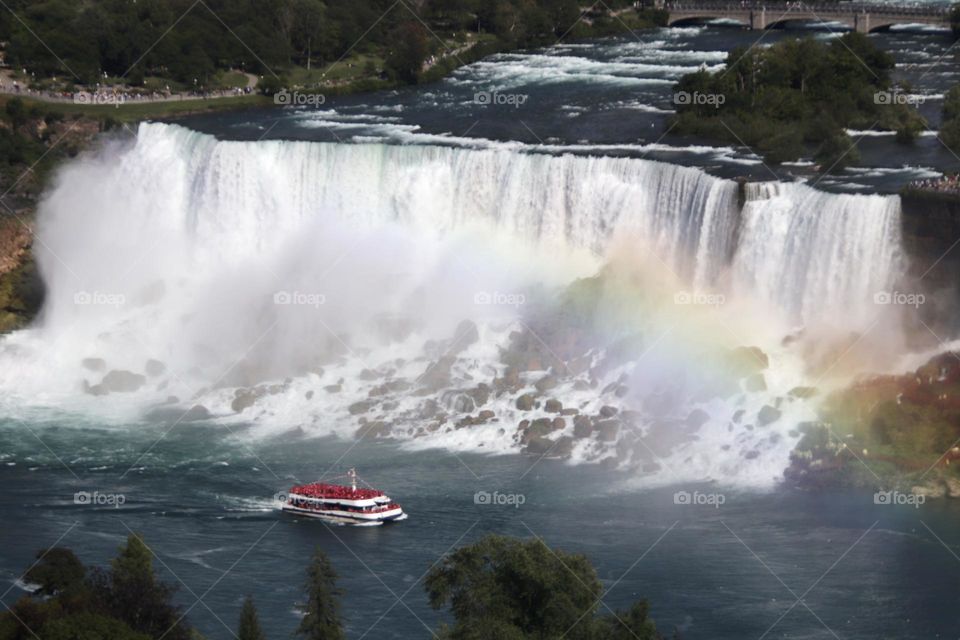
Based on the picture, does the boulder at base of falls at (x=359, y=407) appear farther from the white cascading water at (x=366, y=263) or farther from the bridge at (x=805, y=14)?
the bridge at (x=805, y=14)

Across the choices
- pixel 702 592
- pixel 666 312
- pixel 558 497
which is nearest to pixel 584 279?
pixel 666 312

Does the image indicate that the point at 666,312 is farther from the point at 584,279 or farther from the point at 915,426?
the point at 915,426

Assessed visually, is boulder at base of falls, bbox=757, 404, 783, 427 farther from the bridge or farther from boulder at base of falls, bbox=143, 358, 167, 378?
the bridge

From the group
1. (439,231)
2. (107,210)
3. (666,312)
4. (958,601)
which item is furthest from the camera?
(107,210)

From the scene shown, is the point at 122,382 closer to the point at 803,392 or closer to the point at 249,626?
the point at 803,392

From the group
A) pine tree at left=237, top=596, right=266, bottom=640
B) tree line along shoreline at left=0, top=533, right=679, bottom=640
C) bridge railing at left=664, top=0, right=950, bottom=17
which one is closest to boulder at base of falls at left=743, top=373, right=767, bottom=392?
tree line along shoreline at left=0, top=533, right=679, bottom=640

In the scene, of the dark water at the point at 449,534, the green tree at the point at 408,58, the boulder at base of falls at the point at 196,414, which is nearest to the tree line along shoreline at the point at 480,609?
the dark water at the point at 449,534
